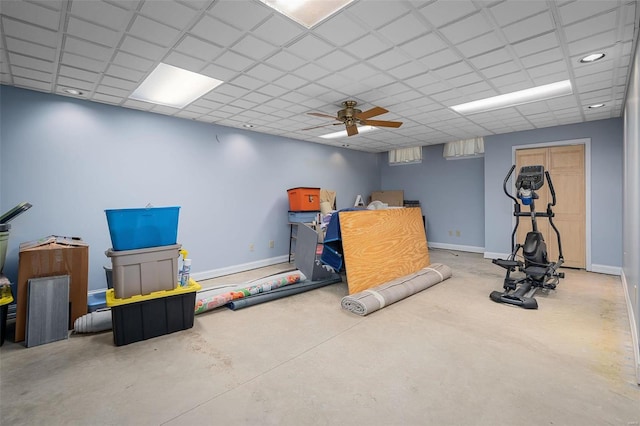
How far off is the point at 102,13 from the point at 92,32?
12.8 inches

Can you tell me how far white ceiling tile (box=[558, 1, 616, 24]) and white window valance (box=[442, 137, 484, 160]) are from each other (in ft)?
14.8

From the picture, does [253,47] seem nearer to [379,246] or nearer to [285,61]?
[285,61]

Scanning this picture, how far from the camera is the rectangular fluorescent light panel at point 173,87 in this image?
3254 millimetres

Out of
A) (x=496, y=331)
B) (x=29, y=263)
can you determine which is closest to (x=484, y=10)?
(x=496, y=331)

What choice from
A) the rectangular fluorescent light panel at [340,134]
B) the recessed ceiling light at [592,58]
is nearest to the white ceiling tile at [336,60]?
the recessed ceiling light at [592,58]

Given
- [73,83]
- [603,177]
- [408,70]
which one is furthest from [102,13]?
[603,177]

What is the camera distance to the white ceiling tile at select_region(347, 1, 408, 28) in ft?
6.49

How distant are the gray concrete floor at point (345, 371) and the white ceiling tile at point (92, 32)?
2505 mm

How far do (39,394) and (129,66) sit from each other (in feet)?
8.86

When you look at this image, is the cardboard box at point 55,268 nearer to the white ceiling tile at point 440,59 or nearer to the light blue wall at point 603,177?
the white ceiling tile at point 440,59

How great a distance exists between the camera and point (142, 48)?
2498 millimetres

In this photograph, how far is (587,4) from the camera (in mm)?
1967

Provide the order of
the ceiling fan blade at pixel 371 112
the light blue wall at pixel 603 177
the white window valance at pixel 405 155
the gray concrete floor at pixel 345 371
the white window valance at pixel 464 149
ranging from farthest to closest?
the white window valance at pixel 405 155 < the white window valance at pixel 464 149 < the light blue wall at pixel 603 177 < the ceiling fan blade at pixel 371 112 < the gray concrete floor at pixel 345 371

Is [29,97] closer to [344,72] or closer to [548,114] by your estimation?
[344,72]
